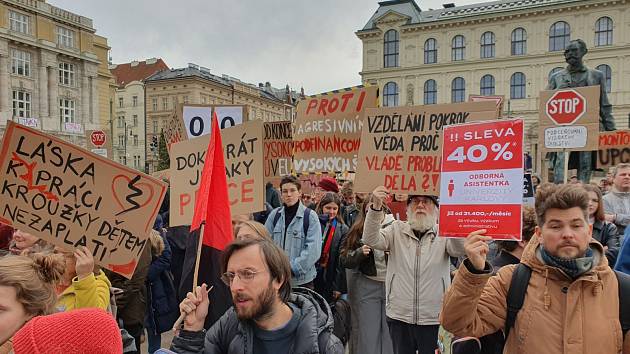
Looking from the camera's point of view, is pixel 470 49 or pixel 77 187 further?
pixel 470 49

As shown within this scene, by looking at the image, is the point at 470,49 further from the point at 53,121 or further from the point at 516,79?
the point at 53,121

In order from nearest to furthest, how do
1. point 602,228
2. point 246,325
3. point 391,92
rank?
1. point 246,325
2. point 602,228
3. point 391,92

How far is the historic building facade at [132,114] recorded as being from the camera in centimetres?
7779

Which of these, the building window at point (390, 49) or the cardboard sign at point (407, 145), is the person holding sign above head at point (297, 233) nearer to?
the cardboard sign at point (407, 145)

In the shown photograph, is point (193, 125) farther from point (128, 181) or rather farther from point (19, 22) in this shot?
point (19, 22)

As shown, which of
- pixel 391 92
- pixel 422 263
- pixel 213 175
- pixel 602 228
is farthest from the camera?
pixel 391 92

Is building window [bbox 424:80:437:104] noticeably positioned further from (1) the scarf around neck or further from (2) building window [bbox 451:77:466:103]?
(1) the scarf around neck

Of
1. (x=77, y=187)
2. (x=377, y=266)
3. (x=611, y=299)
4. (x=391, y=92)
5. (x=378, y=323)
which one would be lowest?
(x=378, y=323)

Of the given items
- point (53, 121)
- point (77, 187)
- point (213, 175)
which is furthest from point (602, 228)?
point (53, 121)

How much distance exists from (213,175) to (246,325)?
3.82 ft

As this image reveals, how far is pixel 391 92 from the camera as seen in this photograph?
53375 millimetres

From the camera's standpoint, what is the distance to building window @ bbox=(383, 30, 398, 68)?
2101 inches

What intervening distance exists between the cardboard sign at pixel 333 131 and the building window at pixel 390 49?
49662 mm

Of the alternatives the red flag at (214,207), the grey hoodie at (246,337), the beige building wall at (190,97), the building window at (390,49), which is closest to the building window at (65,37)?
the beige building wall at (190,97)
